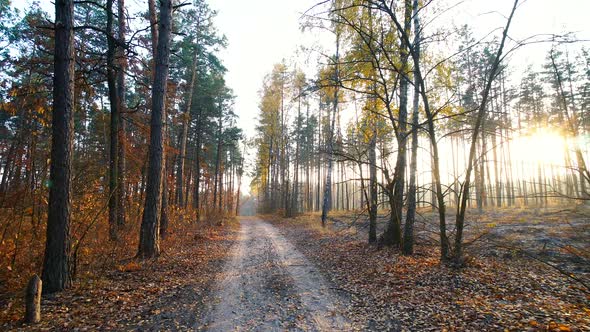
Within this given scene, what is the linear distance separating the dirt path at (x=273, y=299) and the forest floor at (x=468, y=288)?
1.41 feet

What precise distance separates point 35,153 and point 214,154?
25.9 m

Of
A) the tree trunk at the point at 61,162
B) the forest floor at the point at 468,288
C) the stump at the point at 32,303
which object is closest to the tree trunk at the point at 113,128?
the tree trunk at the point at 61,162

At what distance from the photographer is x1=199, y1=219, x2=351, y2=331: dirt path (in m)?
4.66

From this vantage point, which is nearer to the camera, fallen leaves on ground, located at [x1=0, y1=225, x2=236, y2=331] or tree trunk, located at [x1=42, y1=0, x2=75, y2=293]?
fallen leaves on ground, located at [x1=0, y1=225, x2=236, y2=331]

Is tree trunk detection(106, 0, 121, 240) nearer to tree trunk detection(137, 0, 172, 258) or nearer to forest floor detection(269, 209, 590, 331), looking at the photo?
tree trunk detection(137, 0, 172, 258)

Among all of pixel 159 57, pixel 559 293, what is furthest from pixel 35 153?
pixel 559 293

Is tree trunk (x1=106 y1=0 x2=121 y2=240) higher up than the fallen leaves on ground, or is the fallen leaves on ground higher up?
tree trunk (x1=106 y1=0 x2=121 y2=240)

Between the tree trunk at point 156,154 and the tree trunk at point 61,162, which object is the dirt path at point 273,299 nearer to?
the tree trunk at point 156,154

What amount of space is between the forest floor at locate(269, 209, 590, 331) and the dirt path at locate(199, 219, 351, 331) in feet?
1.41

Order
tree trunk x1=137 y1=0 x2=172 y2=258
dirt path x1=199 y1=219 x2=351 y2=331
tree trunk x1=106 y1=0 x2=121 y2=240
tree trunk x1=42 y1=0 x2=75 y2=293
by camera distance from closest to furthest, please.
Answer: dirt path x1=199 y1=219 x2=351 y2=331 → tree trunk x1=42 y1=0 x2=75 y2=293 → tree trunk x1=137 y1=0 x2=172 y2=258 → tree trunk x1=106 y1=0 x2=121 y2=240

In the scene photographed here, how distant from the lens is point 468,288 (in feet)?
19.1

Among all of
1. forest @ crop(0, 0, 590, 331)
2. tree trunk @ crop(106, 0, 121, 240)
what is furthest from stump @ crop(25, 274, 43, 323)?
tree trunk @ crop(106, 0, 121, 240)

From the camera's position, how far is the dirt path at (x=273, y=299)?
4660 mm

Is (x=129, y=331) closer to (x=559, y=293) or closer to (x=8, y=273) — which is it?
(x=8, y=273)
